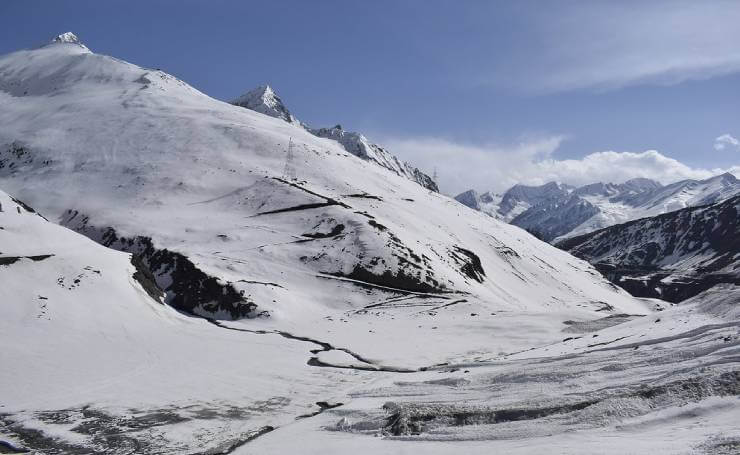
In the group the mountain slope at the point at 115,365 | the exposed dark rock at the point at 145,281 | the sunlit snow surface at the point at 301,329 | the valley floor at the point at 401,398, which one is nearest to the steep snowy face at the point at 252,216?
the sunlit snow surface at the point at 301,329

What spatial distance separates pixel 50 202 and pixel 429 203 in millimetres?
64008

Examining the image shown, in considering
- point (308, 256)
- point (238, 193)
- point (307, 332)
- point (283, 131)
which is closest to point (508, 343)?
point (307, 332)

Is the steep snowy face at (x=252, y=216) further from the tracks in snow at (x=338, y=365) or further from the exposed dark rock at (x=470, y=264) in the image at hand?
the tracks in snow at (x=338, y=365)

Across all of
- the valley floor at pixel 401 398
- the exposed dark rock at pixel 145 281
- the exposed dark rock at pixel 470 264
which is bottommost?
the valley floor at pixel 401 398

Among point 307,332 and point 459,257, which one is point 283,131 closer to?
point 459,257

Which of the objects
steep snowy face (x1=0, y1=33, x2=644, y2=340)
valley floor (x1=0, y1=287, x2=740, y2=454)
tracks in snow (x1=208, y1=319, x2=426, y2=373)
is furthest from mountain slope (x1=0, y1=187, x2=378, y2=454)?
steep snowy face (x1=0, y1=33, x2=644, y2=340)

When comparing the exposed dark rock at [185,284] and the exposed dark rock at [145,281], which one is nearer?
the exposed dark rock at [145,281]

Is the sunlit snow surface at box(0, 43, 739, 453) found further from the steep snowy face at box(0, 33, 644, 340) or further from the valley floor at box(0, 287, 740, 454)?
the steep snowy face at box(0, 33, 644, 340)

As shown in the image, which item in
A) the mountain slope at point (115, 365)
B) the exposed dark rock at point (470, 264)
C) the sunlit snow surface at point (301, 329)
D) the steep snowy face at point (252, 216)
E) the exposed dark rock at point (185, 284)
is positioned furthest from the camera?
the exposed dark rock at point (470, 264)

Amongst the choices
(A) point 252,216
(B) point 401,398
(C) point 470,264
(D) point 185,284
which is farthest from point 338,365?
(C) point 470,264

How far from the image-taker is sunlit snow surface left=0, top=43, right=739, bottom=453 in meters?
20.3

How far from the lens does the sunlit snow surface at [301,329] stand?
2028 centimetres

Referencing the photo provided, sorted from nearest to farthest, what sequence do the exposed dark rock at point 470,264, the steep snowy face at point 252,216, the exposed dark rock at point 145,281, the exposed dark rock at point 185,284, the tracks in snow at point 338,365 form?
the tracks in snow at point 338,365 → the exposed dark rock at point 145,281 → the exposed dark rock at point 185,284 → the steep snowy face at point 252,216 → the exposed dark rock at point 470,264

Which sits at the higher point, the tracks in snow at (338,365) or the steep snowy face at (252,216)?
the steep snowy face at (252,216)
